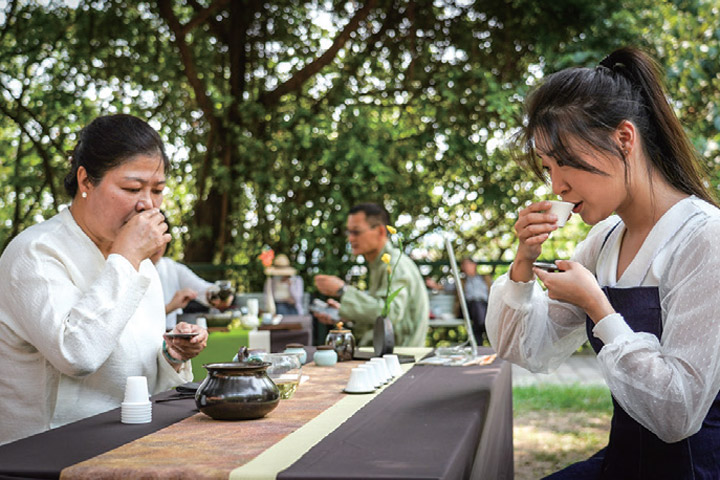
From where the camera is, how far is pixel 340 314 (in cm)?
444

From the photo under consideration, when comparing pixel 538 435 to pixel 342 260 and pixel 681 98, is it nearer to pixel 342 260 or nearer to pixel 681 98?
pixel 342 260

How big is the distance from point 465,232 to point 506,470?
5.65 meters

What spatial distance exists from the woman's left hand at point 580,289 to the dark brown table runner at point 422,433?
14.3 inches

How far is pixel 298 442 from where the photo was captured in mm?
1647

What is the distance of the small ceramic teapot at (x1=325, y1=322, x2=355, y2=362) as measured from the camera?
3.10 meters

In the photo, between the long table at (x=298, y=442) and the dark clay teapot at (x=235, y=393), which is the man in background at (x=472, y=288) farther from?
the dark clay teapot at (x=235, y=393)

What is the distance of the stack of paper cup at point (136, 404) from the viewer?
1869 millimetres

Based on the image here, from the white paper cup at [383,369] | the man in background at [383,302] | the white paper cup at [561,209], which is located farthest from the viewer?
the man in background at [383,302]

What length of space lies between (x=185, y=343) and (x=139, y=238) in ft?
1.23

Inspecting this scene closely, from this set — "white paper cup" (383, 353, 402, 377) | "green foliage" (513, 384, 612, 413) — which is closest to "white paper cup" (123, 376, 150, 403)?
"white paper cup" (383, 353, 402, 377)

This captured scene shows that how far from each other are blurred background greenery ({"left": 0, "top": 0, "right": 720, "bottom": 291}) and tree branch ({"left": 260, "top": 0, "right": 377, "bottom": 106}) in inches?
0.6

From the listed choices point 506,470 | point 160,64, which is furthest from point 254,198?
point 506,470

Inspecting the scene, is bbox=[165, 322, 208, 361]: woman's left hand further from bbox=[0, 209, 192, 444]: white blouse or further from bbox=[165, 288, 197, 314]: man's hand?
bbox=[165, 288, 197, 314]: man's hand

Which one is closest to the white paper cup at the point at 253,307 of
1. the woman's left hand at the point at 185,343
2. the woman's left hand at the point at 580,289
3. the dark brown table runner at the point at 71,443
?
the woman's left hand at the point at 185,343
